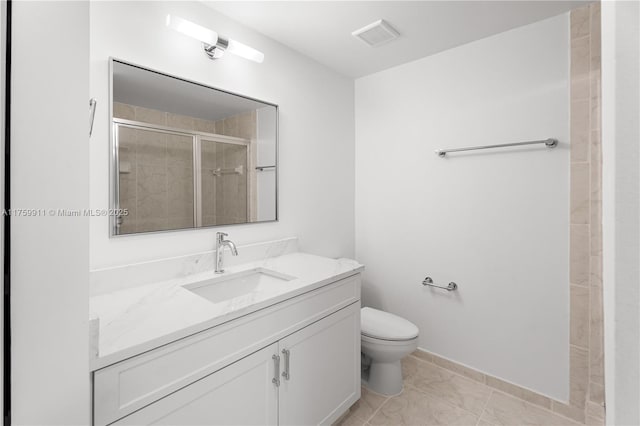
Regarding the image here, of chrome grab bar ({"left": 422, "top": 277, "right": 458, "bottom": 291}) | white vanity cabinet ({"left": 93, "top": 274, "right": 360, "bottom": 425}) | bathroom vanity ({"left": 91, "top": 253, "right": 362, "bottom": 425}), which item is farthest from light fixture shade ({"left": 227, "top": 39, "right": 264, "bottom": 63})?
chrome grab bar ({"left": 422, "top": 277, "right": 458, "bottom": 291})

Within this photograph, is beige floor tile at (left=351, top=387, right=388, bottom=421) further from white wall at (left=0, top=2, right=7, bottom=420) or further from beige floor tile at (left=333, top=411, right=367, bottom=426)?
white wall at (left=0, top=2, right=7, bottom=420)

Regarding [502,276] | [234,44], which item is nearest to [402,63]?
[234,44]

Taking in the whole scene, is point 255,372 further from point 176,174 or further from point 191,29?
point 191,29

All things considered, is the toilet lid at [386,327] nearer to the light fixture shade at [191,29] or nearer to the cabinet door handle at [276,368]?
the cabinet door handle at [276,368]

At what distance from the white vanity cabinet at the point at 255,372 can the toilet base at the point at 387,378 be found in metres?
0.28

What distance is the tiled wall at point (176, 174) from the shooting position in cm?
138

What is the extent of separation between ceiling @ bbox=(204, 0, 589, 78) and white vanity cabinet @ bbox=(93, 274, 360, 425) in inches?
57.8

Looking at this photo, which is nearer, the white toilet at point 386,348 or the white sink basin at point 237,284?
the white sink basin at point 237,284

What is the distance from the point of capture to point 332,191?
7.96ft

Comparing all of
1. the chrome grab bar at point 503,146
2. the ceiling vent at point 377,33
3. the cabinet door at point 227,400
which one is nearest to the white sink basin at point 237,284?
the cabinet door at point 227,400

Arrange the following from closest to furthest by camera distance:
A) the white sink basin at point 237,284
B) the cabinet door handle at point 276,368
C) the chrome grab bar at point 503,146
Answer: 1. the cabinet door handle at point 276,368
2. the white sink basin at point 237,284
3. the chrome grab bar at point 503,146

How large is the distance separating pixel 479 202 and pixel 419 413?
52.3 inches

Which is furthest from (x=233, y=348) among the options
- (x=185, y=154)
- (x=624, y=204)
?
(x=624, y=204)

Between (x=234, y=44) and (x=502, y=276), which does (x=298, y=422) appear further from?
(x=234, y=44)
